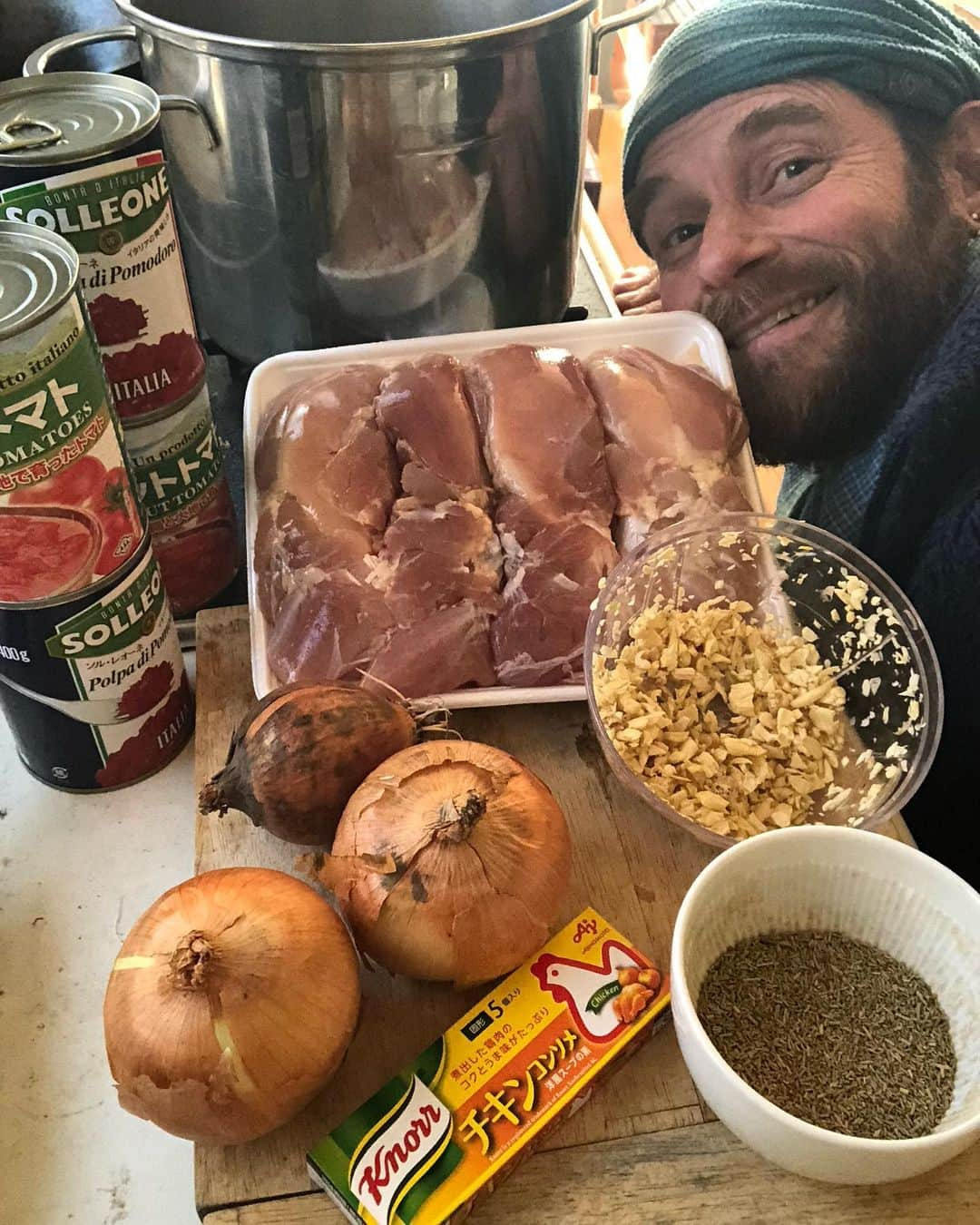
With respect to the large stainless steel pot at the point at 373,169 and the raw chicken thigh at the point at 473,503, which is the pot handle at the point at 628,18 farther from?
the raw chicken thigh at the point at 473,503

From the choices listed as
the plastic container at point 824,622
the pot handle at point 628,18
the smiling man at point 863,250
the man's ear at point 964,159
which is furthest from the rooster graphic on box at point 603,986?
the pot handle at point 628,18

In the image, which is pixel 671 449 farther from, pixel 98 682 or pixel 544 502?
pixel 98 682

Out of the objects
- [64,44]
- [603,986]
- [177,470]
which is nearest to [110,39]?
[64,44]

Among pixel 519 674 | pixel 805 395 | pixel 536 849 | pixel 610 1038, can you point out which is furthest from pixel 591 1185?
pixel 805 395

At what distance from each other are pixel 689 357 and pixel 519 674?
0.37 meters

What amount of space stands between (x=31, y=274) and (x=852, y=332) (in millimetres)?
591

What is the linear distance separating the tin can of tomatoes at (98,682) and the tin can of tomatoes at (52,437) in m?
0.02

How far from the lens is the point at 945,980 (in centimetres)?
58

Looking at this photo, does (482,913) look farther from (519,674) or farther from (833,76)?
(833,76)

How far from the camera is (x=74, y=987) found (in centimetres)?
70

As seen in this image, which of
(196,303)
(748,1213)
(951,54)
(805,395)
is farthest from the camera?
(196,303)

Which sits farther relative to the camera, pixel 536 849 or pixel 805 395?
pixel 805 395

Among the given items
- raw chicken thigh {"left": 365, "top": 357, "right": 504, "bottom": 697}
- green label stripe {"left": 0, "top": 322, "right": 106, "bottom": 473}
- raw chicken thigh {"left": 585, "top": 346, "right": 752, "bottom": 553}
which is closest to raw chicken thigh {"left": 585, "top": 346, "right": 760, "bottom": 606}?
raw chicken thigh {"left": 585, "top": 346, "right": 752, "bottom": 553}

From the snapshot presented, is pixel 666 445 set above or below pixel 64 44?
below
